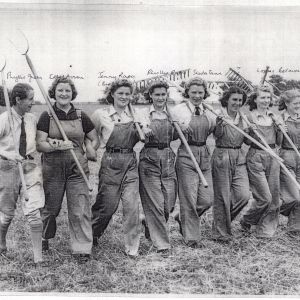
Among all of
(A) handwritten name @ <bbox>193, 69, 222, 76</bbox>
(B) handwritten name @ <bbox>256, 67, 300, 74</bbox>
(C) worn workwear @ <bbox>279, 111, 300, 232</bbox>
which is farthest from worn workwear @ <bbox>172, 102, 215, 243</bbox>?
(C) worn workwear @ <bbox>279, 111, 300, 232</bbox>

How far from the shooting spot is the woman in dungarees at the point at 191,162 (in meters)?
4.40

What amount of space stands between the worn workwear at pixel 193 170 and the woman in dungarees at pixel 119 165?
0.48m

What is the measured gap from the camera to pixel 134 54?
179 inches

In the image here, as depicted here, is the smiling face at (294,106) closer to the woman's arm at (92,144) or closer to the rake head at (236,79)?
the rake head at (236,79)

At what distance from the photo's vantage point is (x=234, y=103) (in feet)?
15.0

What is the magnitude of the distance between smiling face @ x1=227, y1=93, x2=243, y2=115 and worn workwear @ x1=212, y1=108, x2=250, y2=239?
0.19 ft

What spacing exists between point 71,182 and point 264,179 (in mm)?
1946

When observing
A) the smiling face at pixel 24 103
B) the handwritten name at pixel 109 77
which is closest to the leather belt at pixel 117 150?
the handwritten name at pixel 109 77

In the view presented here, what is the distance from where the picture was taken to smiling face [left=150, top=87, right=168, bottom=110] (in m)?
4.30

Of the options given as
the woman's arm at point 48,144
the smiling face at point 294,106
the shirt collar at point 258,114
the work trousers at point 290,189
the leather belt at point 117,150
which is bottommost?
the work trousers at point 290,189

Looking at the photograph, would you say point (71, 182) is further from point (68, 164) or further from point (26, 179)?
point (26, 179)

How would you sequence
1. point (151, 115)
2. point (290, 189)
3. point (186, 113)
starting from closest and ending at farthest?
point (151, 115) < point (186, 113) < point (290, 189)

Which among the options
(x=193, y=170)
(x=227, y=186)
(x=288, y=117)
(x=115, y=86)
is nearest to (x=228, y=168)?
(x=227, y=186)

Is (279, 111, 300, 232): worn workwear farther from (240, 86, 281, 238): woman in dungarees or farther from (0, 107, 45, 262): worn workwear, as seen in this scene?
(0, 107, 45, 262): worn workwear
